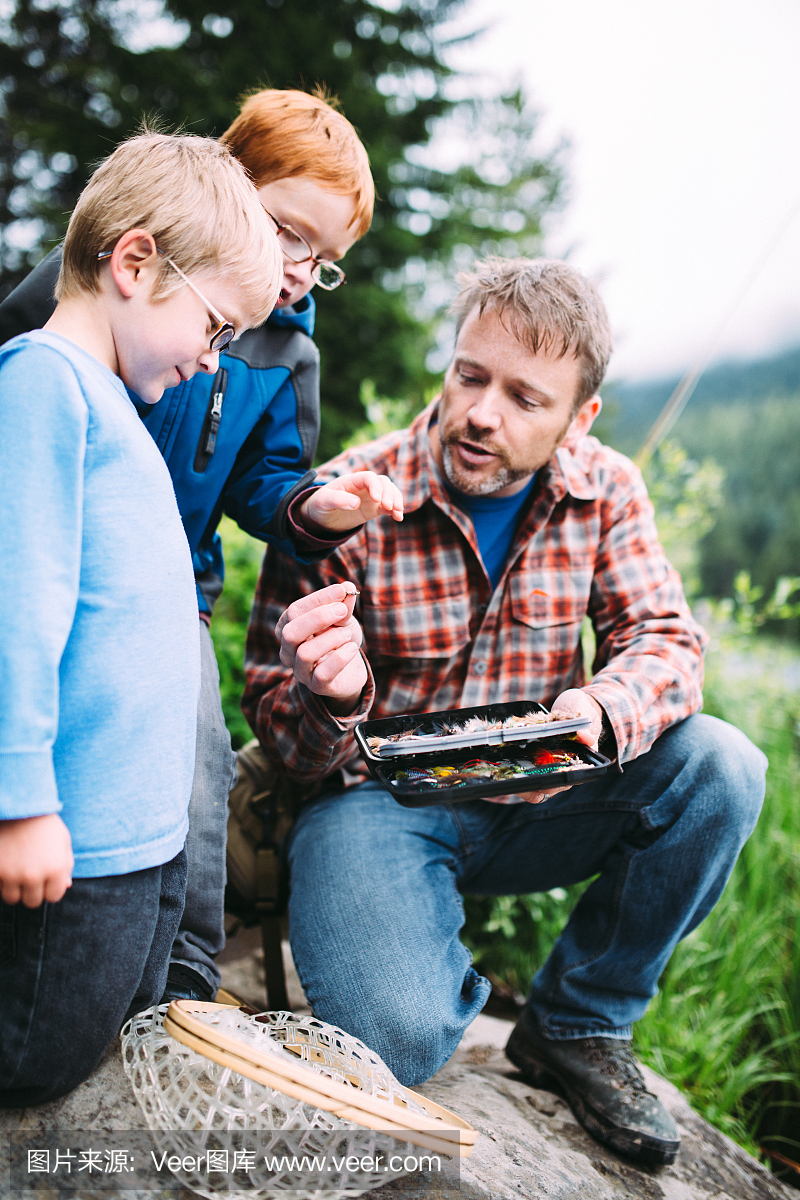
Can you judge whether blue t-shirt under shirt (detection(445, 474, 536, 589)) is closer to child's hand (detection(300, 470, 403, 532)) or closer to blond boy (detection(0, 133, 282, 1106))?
child's hand (detection(300, 470, 403, 532))

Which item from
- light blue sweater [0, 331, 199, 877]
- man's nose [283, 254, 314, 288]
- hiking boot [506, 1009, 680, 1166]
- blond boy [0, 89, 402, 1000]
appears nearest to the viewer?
light blue sweater [0, 331, 199, 877]

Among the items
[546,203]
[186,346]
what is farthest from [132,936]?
[546,203]

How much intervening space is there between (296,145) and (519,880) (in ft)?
5.94

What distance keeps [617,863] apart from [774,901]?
4.42 ft

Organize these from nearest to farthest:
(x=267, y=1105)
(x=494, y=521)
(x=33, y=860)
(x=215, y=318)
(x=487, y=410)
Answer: (x=33, y=860), (x=267, y=1105), (x=215, y=318), (x=487, y=410), (x=494, y=521)

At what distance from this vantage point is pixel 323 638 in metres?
1.41

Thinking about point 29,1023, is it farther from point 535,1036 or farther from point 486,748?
point 535,1036

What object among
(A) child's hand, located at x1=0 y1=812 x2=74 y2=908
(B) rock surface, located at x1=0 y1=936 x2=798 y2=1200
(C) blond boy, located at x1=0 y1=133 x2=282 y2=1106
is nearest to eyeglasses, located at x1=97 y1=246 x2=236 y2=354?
(C) blond boy, located at x1=0 y1=133 x2=282 y2=1106

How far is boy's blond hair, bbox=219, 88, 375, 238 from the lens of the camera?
1694 millimetres

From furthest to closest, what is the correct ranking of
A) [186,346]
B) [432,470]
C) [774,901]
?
[774,901], [432,470], [186,346]

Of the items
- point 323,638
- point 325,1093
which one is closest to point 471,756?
point 323,638

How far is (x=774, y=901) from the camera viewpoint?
274cm

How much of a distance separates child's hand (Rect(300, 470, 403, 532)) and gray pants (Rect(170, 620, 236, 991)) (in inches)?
15.6

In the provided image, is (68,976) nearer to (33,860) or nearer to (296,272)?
(33,860)
